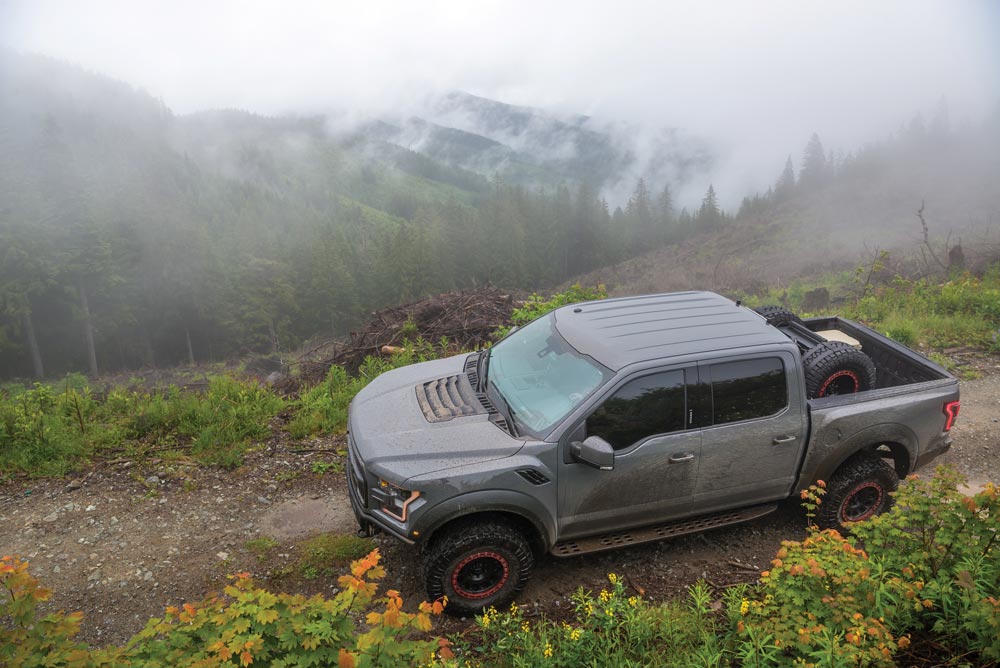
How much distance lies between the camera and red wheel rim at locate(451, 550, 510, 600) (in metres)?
4.28

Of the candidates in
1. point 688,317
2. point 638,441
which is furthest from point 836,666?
point 688,317

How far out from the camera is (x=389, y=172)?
162 meters

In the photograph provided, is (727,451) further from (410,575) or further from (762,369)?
A: (410,575)

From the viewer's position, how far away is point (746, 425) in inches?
184

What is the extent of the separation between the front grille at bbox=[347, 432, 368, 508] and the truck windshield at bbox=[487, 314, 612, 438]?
1.19 m

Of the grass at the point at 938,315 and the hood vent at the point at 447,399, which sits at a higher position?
the hood vent at the point at 447,399

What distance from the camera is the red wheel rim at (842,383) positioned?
17.0 feet

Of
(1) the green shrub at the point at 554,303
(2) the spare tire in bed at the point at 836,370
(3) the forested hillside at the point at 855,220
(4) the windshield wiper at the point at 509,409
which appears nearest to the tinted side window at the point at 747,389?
(2) the spare tire in bed at the point at 836,370

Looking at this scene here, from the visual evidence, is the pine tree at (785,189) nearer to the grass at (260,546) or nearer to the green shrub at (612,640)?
the green shrub at (612,640)

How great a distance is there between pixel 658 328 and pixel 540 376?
41.6 inches

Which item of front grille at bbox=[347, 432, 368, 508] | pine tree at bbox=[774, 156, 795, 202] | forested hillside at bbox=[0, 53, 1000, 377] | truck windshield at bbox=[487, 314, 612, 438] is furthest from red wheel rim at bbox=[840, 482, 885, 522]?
pine tree at bbox=[774, 156, 795, 202]

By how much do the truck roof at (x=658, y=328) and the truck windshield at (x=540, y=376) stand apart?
0.38 ft

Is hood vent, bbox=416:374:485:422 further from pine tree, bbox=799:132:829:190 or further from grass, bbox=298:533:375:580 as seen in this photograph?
pine tree, bbox=799:132:829:190

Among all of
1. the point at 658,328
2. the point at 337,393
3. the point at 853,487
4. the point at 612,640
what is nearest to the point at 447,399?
the point at 658,328
